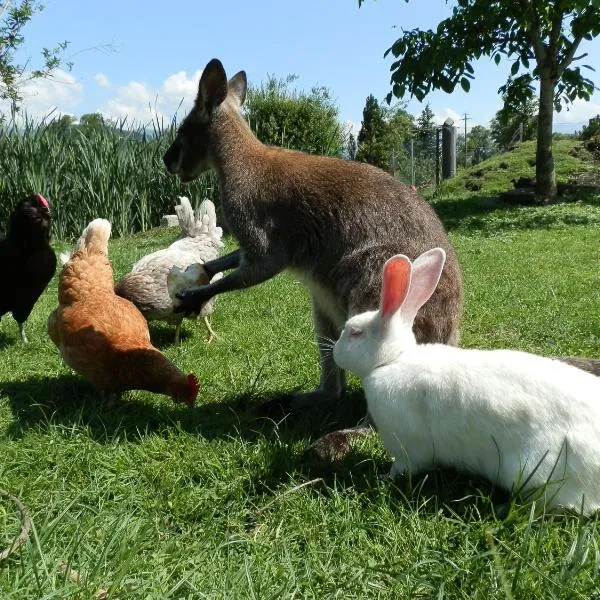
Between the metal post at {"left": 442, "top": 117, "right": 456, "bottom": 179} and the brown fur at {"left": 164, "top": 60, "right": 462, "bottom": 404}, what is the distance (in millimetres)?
14575

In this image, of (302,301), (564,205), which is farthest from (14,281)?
(564,205)

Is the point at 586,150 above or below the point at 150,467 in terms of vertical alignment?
above

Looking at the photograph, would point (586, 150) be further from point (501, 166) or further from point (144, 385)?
point (144, 385)

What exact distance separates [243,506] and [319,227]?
1.55 m

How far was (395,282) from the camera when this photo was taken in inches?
97.0

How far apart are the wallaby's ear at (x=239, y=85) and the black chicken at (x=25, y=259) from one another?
234 centimetres

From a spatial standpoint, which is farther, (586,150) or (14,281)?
(586,150)

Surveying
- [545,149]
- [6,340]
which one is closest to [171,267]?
[6,340]

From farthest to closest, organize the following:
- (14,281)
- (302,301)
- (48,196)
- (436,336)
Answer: (48,196) < (302,301) < (14,281) < (436,336)

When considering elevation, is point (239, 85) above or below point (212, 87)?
above

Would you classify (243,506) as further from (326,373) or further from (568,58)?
(568,58)

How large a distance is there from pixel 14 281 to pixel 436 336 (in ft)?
13.0

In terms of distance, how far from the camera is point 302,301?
627 centimetres

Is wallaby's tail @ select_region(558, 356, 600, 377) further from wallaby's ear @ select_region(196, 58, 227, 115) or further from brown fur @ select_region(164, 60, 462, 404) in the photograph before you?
wallaby's ear @ select_region(196, 58, 227, 115)
